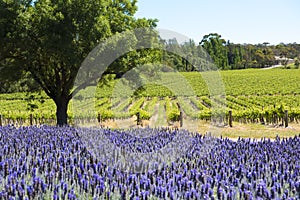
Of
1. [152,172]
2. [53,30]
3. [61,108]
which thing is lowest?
[152,172]

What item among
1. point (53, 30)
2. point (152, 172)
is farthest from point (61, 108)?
point (152, 172)

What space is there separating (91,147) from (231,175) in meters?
3.06

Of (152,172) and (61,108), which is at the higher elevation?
(61,108)

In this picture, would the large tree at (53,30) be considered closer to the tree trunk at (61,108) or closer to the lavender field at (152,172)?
the tree trunk at (61,108)

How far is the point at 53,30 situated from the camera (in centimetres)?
1594

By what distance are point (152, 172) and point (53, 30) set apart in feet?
39.7

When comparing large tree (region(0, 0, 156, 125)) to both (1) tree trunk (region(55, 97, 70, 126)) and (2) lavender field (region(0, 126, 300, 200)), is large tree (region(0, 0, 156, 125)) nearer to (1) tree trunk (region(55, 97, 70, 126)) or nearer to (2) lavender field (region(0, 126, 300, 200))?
(1) tree trunk (region(55, 97, 70, 126))

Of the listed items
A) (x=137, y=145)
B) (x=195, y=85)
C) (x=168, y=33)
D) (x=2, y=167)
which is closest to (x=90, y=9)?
(x=168, y=33)

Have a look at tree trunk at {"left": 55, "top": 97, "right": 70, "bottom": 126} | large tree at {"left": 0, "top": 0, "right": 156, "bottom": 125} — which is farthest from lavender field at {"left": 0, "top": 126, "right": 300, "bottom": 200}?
tree trunk at {"left": 55, "top": 97, "right": 70, "bottom": 126}

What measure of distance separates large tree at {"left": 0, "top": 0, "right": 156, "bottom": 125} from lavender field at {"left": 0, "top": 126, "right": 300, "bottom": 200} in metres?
7.77

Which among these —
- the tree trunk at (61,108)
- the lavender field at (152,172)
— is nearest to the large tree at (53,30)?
the tree trunk at (61,108)

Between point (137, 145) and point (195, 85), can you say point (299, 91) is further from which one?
point (137, 145)

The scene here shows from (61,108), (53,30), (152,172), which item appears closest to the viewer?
(152,172)

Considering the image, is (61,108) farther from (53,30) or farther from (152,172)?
(152,172)
